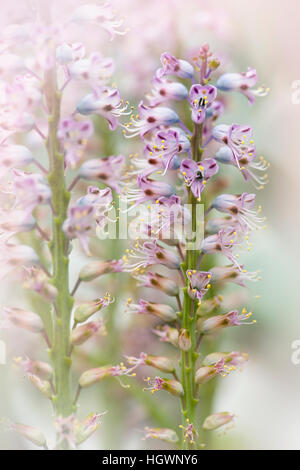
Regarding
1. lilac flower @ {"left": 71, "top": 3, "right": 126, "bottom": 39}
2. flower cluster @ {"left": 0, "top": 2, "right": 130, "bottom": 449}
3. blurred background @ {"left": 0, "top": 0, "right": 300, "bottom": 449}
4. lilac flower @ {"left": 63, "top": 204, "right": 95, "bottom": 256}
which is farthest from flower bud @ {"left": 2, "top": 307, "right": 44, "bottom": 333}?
lilac flower @ {"left": 71, "top": 3, "right": 126, "bottom": 39}

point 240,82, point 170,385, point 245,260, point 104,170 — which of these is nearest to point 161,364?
point 170,385

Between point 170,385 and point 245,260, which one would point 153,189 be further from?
point 245,260

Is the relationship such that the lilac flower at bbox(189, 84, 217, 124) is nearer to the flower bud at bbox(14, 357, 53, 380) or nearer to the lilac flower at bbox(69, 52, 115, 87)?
the lilac flower at bbox(69, 52, 115, 87)

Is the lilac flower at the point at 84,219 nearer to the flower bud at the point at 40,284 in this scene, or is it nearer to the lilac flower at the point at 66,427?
the flower bud at the point at 40,284

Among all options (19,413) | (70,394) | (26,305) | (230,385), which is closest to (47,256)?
(26,305)

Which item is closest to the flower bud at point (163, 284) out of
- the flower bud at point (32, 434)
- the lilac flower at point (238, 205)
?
the lilac flower at point (238, 205)

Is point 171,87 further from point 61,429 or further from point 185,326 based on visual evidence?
point 61,429

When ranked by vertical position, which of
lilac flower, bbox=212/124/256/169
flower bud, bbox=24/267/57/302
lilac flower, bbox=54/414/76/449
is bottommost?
lilac flower, bbox=54/414/76/449
